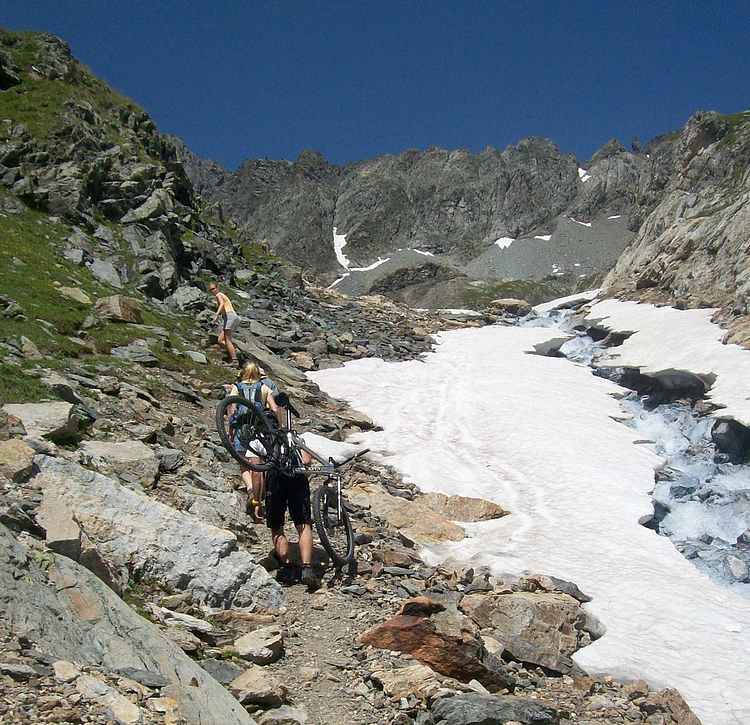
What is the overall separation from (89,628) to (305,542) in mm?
4546

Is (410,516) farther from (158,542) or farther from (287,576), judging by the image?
(158,542)

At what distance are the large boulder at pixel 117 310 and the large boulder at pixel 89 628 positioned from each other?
14.7m

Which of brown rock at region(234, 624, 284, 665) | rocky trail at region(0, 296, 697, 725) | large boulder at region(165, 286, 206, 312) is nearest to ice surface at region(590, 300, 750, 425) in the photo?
rocky trail at region(0, 296, 697, 725)

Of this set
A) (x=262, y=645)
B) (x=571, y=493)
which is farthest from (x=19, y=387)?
(x=571, y=493)

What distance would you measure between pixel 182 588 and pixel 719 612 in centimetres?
995

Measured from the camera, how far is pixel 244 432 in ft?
33.3

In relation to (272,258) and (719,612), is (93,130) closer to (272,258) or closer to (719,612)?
(272,258)

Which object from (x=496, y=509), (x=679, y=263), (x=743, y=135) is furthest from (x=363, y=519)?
(x=743, y=135)

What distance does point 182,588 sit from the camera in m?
7.88

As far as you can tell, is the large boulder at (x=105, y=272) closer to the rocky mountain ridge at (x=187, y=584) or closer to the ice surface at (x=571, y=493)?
the rocky mountain ridge at (x=187, y=584)

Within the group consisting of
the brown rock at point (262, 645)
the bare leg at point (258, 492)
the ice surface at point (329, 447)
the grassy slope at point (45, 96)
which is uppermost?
the grassy slope at point (45, 96)

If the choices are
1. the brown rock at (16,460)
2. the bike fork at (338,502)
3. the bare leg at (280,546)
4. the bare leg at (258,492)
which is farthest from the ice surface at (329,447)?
the brown rock at (16,460)

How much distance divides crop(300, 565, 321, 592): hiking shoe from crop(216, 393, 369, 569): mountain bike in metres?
0.53

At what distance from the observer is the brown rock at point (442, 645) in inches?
296
